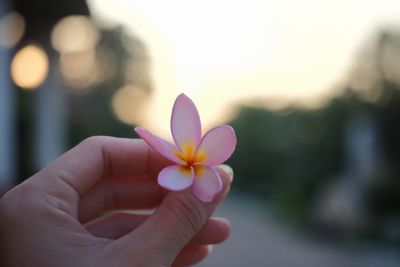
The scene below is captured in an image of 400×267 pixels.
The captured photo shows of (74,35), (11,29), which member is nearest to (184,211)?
(11,29)

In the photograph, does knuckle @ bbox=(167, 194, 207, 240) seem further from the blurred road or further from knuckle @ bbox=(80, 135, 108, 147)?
the blurred road

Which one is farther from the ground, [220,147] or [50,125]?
[220,147]

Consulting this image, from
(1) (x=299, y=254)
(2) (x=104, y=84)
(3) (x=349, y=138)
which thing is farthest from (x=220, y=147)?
(3) (x=349, y=138)

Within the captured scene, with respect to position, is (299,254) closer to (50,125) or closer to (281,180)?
(50,125)

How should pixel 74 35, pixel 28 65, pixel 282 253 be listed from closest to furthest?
pixel 28 65 → pixel 282 253 → pixel 74 35

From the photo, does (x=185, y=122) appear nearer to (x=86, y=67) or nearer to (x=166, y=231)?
(x=166, y=231)
